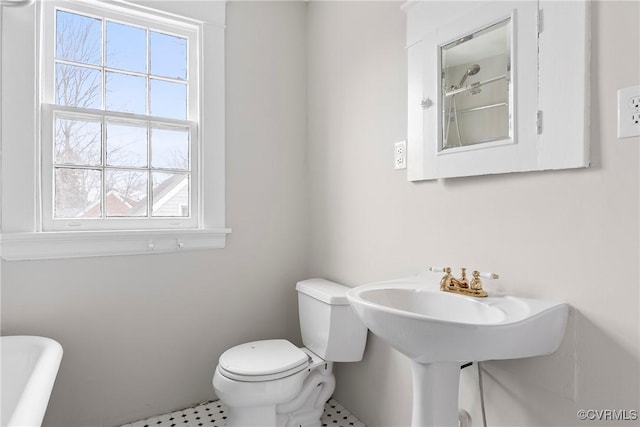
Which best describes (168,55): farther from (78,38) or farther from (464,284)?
(464,284)

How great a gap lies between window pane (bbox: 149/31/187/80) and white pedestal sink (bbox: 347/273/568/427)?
64.1 inches

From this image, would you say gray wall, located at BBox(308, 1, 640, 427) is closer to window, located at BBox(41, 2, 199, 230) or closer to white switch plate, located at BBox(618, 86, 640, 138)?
white switch plate, located at BBox(618, 86, 640, 138)

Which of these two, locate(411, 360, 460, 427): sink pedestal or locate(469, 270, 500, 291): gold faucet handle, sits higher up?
locate(469, 270, 500, 291): gold faucet handle

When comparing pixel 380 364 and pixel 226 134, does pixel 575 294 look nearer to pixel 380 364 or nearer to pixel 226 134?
pixel 380 364

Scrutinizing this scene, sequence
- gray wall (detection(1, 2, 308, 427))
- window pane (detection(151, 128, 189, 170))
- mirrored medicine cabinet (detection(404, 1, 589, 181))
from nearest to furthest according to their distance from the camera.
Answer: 1. mirrored medicine cabinet (detection(404, 1, 589, 181))
2. gray wall (detection(1, 2, 308, 427))
3. window pane (detection(151, 128, 189, 170))

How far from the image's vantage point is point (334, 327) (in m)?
1.81

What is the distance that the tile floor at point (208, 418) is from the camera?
1904 millimetres

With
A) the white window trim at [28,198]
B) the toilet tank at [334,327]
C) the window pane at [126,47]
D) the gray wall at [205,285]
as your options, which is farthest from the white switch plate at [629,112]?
the window pane at [126,47]

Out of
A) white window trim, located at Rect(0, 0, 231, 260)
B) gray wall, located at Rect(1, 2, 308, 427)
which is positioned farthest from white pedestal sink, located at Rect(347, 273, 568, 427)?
white window trim, located at Rect(0, 0, 231, 260)

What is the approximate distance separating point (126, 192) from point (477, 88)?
1.74m

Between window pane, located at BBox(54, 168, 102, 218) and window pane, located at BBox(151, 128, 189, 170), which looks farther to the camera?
window pane, located at BBox(151, 128, 189, 170)

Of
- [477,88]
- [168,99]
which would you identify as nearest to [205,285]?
[168,99]

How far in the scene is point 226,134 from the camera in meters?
2.14

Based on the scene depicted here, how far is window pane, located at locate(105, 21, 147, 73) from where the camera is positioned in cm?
192
